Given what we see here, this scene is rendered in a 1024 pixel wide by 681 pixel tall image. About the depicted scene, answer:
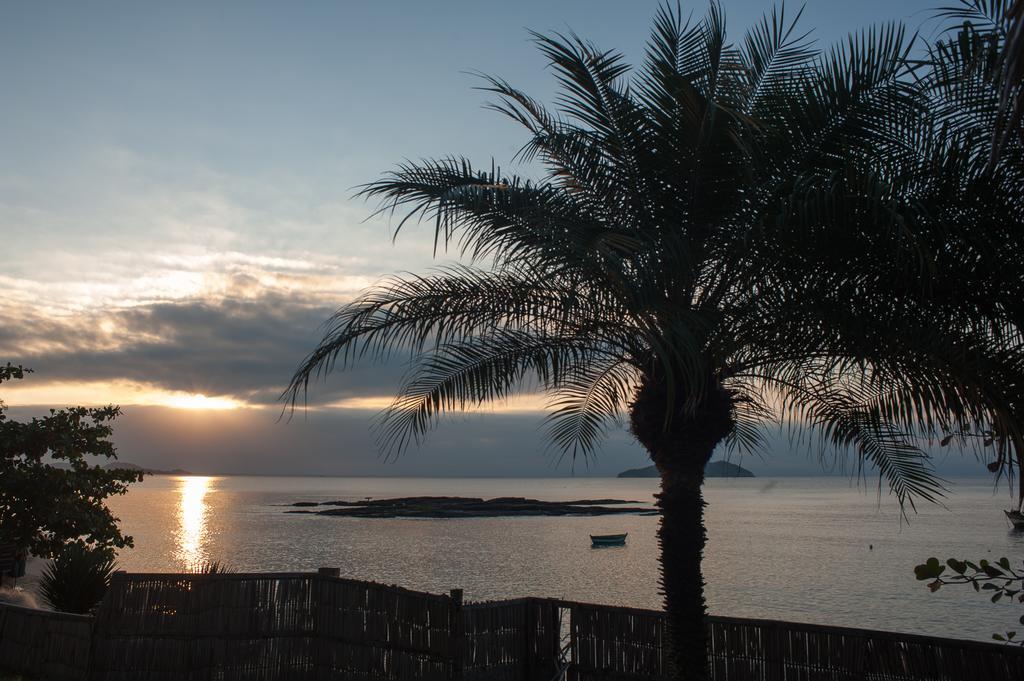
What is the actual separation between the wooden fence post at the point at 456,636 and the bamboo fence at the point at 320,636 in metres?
0.01

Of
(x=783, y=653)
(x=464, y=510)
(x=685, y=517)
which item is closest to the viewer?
(x=685, y=517)

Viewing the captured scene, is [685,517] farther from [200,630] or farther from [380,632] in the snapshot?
[200,630]

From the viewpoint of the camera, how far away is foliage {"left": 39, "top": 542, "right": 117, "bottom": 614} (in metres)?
14.8

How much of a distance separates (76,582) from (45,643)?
5450 mm

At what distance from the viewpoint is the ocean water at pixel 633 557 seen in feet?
134

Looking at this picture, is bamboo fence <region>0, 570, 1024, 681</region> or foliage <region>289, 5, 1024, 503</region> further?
bamboo fence <region>0, 570, 1024, 681</region>

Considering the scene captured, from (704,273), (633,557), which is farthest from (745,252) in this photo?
(633,557)

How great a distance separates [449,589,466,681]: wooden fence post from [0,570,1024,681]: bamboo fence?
0.5 inches

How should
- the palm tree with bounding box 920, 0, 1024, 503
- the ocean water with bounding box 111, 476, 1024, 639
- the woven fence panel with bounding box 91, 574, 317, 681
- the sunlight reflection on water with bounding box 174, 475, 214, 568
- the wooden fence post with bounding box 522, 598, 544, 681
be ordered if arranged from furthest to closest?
the sunlight reflection on water with bounding box 174, 475, 214, 568 < the ocean water with bounding box 111, 476, 1024, 639 < the wooden fence post with bounding box 522, 598, 544, 681 < the woven fence panel with bounding box 91, 574, 317, 681 < the palm tree with bounding box 920, 0, 1024, 503

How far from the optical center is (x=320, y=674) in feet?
32.2

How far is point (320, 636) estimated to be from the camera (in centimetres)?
991

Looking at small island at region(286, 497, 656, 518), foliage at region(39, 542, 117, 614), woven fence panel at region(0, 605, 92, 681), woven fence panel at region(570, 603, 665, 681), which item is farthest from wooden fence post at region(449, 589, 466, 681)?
small island at region(286, 497, 656, 518)

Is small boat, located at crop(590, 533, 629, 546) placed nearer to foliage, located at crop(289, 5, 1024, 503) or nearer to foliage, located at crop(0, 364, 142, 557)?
foliage, located at crop(0, 364, 142, 557)

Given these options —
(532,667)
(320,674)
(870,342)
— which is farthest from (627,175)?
(320,674)
